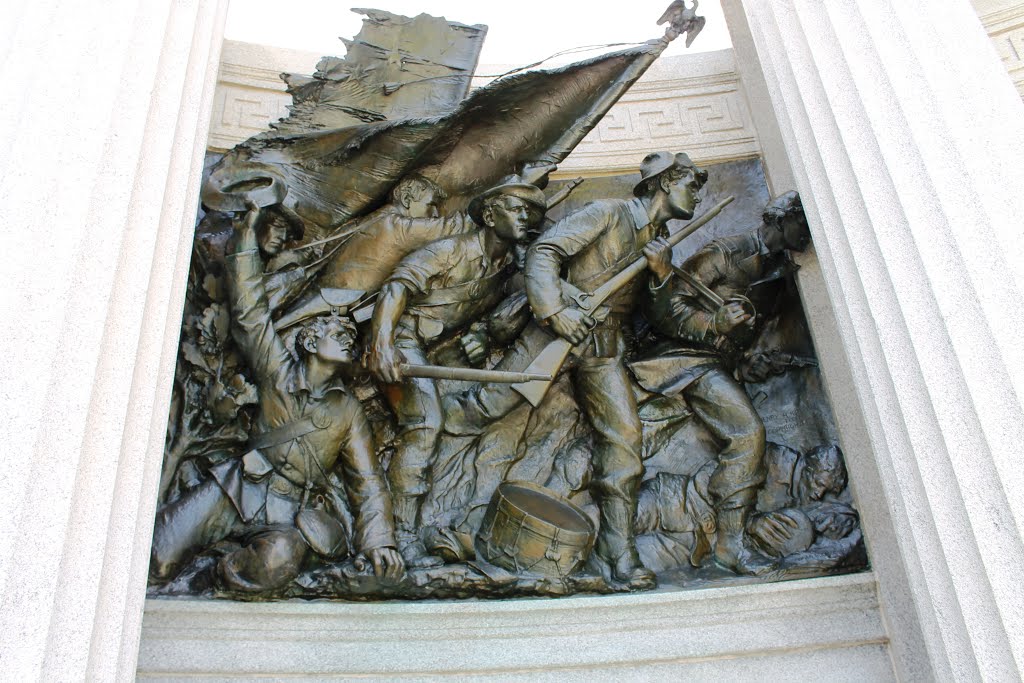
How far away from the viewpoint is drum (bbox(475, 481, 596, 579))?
3689 millimetres

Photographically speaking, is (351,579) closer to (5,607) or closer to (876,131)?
(5,607)

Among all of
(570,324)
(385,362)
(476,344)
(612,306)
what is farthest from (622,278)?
(385,362)

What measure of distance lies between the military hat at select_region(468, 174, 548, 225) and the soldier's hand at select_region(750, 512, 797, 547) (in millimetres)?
1877

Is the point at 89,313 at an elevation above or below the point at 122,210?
below

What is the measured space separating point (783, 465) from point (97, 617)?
9.92ft

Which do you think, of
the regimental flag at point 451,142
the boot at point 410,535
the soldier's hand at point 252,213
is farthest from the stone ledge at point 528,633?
the regimental flag at point 451,142

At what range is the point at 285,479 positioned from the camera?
3.85 m

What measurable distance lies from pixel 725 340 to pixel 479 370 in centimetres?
Answer: 131

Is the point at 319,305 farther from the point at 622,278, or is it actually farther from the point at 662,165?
the point at 662,165

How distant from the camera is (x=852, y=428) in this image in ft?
12.8

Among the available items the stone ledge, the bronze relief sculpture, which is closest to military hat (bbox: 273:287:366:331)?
the bronze relief sculpture

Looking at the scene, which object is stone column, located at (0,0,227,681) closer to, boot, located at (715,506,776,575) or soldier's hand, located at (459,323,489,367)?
soldier's hand, located at (459,323,489,367)

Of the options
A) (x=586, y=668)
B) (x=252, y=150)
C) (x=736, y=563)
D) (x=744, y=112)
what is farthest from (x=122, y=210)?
(x=744, y=112)

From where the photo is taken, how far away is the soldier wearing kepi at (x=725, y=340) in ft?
13.2
